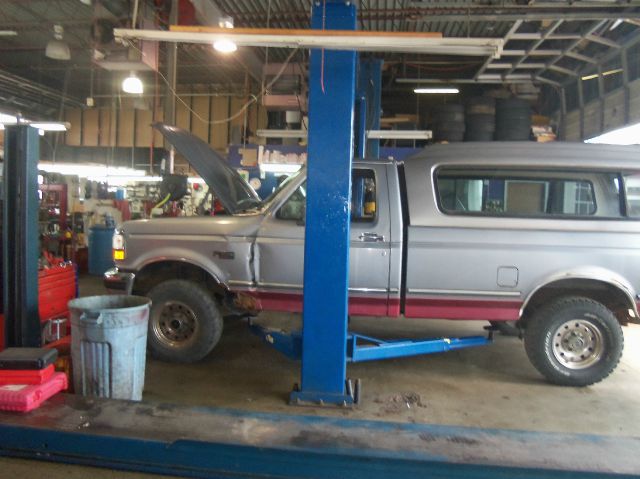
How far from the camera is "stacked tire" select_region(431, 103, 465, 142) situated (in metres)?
10.7

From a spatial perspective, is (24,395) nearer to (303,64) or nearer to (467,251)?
(467,251)

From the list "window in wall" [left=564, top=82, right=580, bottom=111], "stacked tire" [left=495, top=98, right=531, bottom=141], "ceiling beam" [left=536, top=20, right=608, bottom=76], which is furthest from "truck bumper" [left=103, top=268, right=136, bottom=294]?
"window in wall" [left=564, top=82, right=580, bottom=111]

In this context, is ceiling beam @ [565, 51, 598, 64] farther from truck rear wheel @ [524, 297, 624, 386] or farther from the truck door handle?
the truck door handle

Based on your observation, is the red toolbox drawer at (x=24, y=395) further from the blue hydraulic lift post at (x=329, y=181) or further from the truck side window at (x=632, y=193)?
the truck side window at (x=632, y=193)

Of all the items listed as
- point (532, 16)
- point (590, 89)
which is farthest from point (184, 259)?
point (590, 89)

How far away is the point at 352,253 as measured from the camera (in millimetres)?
A: 4605

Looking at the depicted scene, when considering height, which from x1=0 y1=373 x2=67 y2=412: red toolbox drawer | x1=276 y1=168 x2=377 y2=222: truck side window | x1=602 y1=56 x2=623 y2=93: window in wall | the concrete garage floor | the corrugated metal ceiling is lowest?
the concrete garage floor

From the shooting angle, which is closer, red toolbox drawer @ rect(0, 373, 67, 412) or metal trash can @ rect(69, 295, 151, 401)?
red toolbox drawer @ rect(0, 373, 67, 412)

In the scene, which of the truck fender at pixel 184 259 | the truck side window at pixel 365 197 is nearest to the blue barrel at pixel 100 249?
the truck fender at pixel 184 259

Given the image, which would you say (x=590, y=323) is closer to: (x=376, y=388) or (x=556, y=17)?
(x=376, y=388)

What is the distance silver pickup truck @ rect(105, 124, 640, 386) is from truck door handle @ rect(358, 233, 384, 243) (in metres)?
0.01

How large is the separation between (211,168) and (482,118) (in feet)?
24.1

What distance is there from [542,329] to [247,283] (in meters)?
2.82

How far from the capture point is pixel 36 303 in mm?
3967
